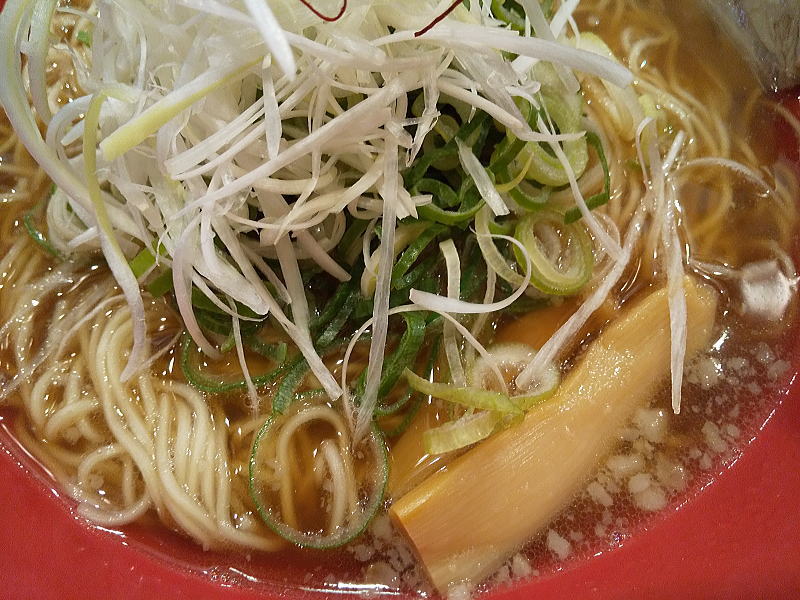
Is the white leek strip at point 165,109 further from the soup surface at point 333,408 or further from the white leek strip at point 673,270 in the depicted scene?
the white leek strip at point 673,270

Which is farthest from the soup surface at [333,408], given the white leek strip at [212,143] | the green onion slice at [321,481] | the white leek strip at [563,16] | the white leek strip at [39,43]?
the white leek strip at [39,43]

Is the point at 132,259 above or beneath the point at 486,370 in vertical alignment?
above

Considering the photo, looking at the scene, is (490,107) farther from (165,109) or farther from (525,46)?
(165,109)

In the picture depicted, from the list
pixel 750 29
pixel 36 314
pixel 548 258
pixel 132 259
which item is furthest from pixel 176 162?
pixel 750 29

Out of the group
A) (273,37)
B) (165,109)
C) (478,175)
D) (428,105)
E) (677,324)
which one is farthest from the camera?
(677,324)

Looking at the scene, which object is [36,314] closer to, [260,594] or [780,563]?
[260,594]

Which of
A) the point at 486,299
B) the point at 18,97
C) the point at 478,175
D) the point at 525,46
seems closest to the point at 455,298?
the point at 486,299
